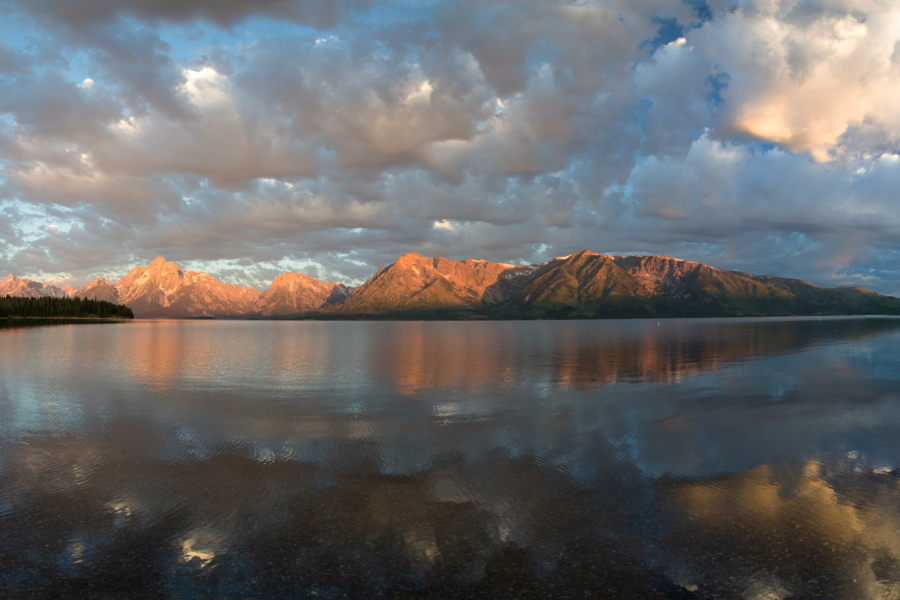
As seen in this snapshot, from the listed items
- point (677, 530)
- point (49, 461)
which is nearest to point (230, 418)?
point (49, 461)

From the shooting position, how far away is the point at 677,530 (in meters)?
14.2

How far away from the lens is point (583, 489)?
17.6m

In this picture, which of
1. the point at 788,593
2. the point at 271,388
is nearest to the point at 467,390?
the point at 271,388

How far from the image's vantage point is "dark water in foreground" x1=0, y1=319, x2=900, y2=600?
38.2 feet

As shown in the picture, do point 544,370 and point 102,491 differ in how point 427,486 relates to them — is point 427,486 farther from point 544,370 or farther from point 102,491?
point 544,370

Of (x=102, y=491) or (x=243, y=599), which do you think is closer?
(x=243, y=599)

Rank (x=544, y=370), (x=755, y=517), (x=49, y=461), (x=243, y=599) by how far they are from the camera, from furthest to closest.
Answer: (x=544, y=370), (x=49, y=461), (x=755, y=517), (x=243, y=599)

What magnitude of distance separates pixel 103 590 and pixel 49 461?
13.5 m

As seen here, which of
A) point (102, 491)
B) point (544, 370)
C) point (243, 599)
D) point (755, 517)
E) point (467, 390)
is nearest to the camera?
point (243, 599)

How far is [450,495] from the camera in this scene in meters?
17.0

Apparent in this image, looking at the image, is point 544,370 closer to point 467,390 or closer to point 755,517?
point 467,390

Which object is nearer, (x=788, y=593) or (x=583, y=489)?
(x=788, y=593)

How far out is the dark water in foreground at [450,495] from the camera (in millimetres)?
11641

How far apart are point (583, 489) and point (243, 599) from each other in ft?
37.3
